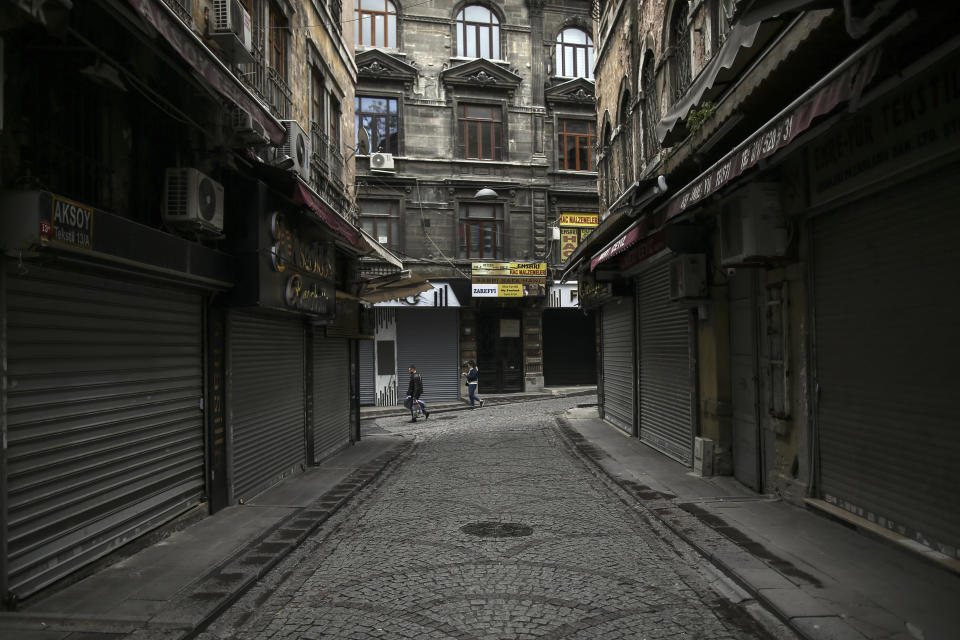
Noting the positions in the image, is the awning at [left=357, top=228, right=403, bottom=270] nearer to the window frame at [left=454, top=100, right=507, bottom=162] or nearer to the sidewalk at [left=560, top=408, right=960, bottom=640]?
the sidewalk at [left=560, top=408, right=960, bottom=640]

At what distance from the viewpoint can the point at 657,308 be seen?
12.7 metres

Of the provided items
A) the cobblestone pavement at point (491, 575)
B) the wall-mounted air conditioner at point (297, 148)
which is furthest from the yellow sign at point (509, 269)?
the cobblestone pavement at point (491, 575)

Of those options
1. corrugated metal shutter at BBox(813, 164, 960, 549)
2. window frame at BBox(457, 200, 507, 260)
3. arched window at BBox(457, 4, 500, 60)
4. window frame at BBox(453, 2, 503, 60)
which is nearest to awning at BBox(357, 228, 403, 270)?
corrugated metal shutter at BBox(813, 164, 960, 549)

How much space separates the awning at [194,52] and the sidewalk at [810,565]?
238 inches

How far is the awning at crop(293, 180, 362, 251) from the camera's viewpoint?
8.59 metres

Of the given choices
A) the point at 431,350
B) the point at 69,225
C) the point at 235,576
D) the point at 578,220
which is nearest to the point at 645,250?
the point at 235,576

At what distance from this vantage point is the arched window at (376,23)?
1000 inches

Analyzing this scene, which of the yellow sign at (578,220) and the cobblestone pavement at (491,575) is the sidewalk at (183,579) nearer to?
the cobblestone pavement at (491,575)

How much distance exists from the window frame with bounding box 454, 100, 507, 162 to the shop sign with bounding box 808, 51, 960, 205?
20348 millimetres

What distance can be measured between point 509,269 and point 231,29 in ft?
60.9

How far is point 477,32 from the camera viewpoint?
1049 inches

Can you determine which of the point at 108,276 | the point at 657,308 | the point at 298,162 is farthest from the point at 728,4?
the point at 108,276

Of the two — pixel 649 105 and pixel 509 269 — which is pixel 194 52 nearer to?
pixel 649 105

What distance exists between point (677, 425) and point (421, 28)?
67.1 feet
